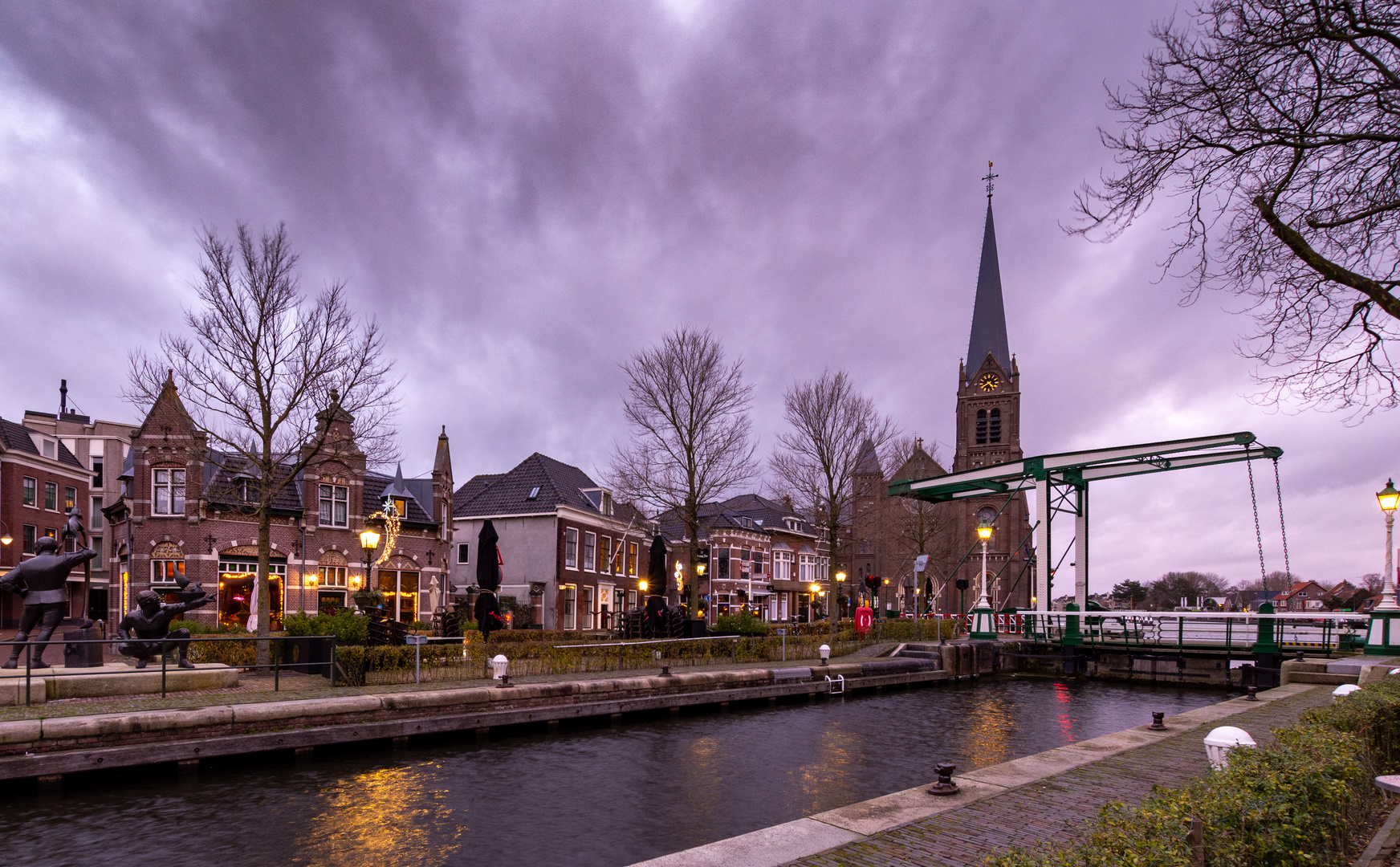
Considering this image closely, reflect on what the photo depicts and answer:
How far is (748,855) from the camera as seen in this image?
20.4 ft

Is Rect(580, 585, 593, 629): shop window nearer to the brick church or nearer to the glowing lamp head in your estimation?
the brick church

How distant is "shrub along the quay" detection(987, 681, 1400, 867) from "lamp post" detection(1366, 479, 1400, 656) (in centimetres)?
1489

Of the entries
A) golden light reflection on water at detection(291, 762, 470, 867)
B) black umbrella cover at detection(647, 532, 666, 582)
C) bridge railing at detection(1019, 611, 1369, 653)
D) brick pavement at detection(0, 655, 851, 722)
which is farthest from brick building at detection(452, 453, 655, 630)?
golden light reflection on water at detection(291, 762, 470, 867)

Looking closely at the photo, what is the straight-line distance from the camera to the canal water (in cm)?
842

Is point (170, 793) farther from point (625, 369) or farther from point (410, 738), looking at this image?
point (625, 369)

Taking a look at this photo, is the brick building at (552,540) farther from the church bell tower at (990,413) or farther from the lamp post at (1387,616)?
the church bell tower at (990,413)

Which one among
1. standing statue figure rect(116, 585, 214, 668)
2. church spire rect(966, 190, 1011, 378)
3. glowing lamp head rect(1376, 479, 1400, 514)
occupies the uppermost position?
church spire rect(966, 190, 1011, 378)

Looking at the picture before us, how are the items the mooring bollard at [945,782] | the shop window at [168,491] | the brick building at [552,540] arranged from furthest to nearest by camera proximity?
the brick building at [552,540] → the shop window at [168,491] → the mooring bollard at [945,782]

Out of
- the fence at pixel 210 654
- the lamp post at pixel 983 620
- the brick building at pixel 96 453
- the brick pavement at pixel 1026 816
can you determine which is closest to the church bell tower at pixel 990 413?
the lamp post at pixel 983 620

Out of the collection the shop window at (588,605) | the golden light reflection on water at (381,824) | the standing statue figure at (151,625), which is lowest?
the shop window at (588,605)

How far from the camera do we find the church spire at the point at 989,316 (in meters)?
68.2

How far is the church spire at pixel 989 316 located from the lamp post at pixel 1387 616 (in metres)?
50.1

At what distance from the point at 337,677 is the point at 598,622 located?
2757 cm

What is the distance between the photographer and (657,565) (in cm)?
2833
